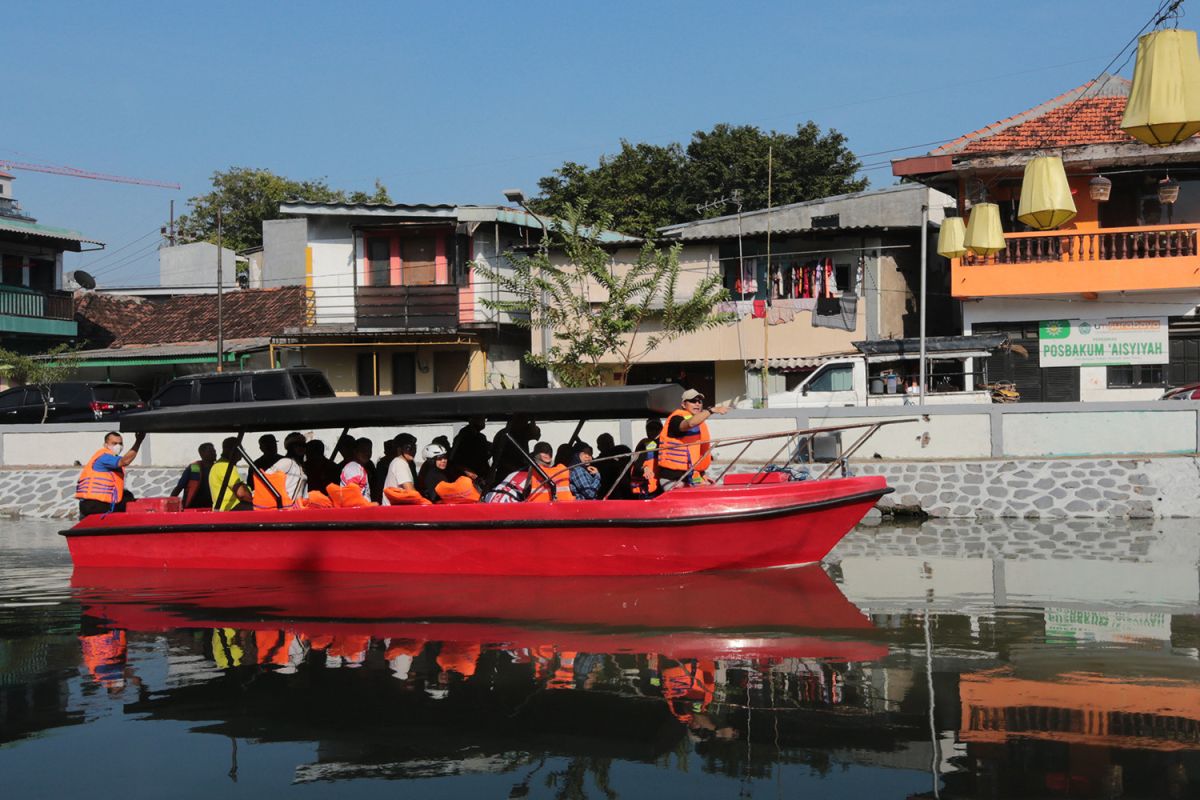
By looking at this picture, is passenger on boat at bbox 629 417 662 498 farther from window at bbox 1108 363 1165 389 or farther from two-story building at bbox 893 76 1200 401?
window at bbox 1108 363 1165 389

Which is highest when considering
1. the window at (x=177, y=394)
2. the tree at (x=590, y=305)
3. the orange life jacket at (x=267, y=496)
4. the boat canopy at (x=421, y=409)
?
the tree at (x=590, y=305)

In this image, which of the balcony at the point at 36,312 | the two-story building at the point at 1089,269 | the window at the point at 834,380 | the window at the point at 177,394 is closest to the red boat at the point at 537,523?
the window at the point at 177,394

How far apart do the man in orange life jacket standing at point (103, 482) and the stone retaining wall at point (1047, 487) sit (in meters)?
9.77

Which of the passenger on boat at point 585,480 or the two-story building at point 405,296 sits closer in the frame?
the passenger on boat at point 585,480

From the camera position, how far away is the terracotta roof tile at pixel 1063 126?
24.2m

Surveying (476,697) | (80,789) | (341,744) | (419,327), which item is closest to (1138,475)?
(476,697)

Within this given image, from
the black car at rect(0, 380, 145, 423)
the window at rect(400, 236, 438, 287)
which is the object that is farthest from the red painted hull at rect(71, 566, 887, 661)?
the window at rect(400, 236, 438, 287)

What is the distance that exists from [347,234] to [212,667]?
74.3 ft

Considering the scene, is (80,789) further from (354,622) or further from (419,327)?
(419,327)

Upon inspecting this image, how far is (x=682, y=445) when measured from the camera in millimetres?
11836

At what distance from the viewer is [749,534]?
37.1 feet

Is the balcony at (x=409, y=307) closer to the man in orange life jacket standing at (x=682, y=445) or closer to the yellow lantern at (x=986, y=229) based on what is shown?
the yellow lantern at (x=986, y=229)

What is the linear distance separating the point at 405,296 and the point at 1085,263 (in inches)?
601

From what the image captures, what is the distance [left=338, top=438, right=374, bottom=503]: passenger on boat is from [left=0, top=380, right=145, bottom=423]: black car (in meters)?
13.0
